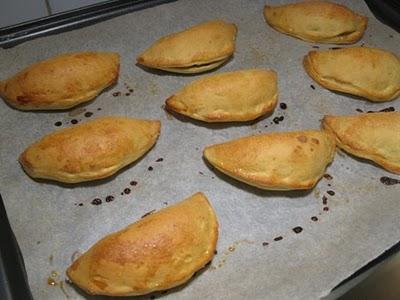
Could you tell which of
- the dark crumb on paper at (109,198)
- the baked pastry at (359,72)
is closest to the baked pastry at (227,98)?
the baked pastry at (359,72)

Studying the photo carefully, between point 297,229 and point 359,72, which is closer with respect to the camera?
point 297,229

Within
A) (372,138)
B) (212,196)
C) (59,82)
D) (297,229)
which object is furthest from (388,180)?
(59,82)

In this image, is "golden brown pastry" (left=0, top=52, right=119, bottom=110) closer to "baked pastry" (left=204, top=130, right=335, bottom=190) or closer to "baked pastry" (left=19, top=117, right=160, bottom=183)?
"baked pastry" (left=19, top=117, right=160, bottom=183)

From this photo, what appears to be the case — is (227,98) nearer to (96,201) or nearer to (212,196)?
(212,196)

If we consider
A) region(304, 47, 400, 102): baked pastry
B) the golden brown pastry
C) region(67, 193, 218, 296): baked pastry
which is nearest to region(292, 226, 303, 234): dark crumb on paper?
region(67, 193, 218, 296): baked pastry

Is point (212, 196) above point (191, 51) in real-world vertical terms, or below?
below
